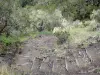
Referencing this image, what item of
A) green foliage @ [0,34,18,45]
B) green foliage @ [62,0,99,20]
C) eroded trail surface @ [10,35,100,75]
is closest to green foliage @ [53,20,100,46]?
eroded trail surface @ [10,35,100,75]

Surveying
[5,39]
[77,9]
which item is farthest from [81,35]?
[77,9]

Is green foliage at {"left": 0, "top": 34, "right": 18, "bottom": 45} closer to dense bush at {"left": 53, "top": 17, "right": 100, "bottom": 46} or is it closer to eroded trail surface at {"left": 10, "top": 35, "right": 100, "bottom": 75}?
eroded trail surface at {"left": 10, "top": 35, "right": 100, "bottom": 75}

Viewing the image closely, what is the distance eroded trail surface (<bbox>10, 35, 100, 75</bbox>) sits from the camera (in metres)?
9.59

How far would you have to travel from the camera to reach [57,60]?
11.0 m

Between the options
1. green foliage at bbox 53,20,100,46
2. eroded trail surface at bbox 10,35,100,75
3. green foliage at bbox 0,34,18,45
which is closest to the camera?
eroded trail surface at bbox 10,35,100,75

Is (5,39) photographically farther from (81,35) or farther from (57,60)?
(81,35)

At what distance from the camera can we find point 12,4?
11.6 metres

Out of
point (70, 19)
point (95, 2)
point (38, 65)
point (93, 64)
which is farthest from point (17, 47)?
point (95, 2)

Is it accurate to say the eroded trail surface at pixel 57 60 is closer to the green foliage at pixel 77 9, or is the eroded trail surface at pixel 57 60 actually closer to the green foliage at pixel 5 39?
the green foliage at pixel 5 39

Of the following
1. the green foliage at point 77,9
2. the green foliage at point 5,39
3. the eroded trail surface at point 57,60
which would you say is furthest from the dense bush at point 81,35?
the green foliage at point 77,9

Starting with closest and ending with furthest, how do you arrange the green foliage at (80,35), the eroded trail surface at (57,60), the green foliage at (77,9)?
the eroded trail surface at (57,60)
the green foliage at (80,35)
the green foliage at (77,9)

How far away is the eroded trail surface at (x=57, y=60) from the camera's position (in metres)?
9.59

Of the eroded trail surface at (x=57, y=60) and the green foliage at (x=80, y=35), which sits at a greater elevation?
the green foliage at (x=80, y=35)

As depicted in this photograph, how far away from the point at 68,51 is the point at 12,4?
349 cm
